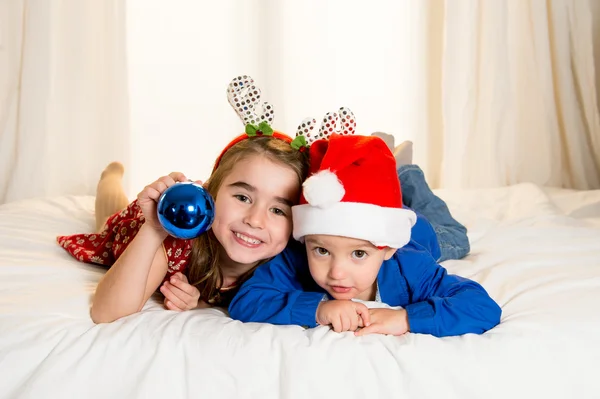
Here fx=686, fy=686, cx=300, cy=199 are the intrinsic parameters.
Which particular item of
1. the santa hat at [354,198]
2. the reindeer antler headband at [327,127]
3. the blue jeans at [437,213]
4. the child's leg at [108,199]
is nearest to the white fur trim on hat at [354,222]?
the santa hat at [354,198]

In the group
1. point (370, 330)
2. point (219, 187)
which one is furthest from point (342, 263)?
point (219, 187)

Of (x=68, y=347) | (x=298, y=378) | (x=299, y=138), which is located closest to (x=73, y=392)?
(x=68, y=347)

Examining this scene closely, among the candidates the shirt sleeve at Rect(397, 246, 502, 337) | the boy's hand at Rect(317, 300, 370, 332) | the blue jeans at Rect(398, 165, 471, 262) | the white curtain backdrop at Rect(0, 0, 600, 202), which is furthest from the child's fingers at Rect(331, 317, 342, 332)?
the white curtain backdrop at Rect(0, 0, 600, 202)

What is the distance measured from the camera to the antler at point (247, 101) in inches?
62.7

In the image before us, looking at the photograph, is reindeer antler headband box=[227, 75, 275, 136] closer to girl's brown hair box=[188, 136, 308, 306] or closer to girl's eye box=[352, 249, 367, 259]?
girl's brown hair box=[188, 136, 308, 306]

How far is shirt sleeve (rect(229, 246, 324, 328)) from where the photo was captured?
1371 millimetres

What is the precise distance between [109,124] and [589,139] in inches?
91.8

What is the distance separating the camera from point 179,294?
150 centimetres

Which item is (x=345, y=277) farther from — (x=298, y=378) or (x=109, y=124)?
(x=109, y=124)

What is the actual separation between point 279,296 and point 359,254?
0.19m

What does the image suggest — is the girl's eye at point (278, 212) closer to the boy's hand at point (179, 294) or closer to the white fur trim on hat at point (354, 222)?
the white fur trim on hat at point (354, 222)

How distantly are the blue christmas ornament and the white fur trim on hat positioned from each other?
0.69 ft

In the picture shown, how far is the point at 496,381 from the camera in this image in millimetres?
1202

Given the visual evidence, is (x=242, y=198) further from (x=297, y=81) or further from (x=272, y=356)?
(x=297, y=81)
